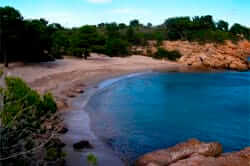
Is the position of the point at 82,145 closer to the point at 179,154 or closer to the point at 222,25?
the point at 179,154

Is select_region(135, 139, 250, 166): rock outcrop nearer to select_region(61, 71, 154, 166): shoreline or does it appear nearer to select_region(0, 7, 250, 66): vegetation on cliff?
select_region(61, 71, 154, 166): shoreline

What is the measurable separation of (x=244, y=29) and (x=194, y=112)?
98343 millimetres

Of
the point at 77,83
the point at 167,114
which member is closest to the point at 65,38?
the point at 77,83

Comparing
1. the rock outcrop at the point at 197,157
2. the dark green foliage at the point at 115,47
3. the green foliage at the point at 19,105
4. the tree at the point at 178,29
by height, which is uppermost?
the tree at the point at 178,29

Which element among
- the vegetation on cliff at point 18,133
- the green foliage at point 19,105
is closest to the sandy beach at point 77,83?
the green foliage at point 19,105

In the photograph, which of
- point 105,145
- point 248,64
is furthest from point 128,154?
point 248,64

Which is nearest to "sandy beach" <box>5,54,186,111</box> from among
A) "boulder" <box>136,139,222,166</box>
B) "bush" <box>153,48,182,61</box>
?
"bush" <box>153,48,182,61</box>

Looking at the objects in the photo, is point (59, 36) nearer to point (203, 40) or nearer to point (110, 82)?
point (110, 82)

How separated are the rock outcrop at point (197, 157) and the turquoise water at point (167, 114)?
1771mm

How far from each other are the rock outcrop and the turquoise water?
1.77m

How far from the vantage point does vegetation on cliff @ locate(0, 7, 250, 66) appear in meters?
35.5

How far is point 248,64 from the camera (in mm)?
64125

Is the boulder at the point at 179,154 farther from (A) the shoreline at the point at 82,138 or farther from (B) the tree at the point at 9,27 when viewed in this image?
(B) the tree at the point at 9,27

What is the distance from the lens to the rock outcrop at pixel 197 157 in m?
11.5
